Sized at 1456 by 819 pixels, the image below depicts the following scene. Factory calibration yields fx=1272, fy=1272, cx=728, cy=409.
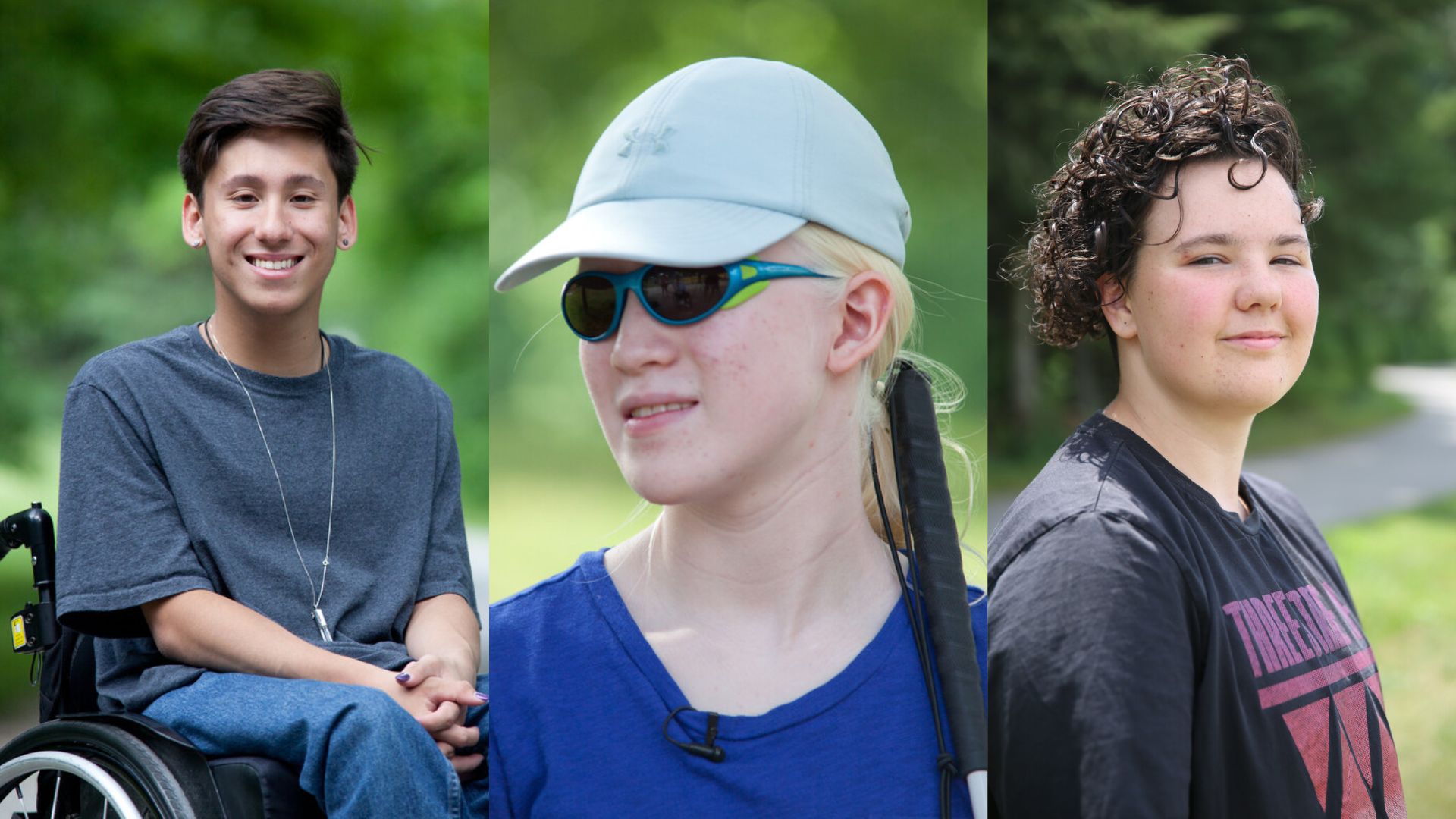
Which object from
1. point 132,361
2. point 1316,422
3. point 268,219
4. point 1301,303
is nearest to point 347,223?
point 268,219

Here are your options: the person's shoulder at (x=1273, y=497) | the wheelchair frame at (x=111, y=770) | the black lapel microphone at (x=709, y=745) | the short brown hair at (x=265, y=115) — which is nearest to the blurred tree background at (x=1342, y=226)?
the person's shoulder at (x=1273, y=497)

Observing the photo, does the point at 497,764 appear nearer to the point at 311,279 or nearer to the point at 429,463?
the point at 429,463

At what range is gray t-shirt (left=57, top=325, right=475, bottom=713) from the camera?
198 centimetres

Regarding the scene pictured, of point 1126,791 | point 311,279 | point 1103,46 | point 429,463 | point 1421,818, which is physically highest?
point 1103,46

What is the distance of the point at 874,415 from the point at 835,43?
1.43 feet

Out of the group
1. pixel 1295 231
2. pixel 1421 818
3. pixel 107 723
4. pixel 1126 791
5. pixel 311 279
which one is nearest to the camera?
pixel 1126 791

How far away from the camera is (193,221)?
220 centimetres

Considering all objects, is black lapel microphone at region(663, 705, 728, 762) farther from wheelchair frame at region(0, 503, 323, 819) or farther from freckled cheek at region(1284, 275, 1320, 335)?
freckled cheek at region(1284, 275, 1320, 335)

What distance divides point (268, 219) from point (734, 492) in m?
1.07

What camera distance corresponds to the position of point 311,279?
2164 millimetres

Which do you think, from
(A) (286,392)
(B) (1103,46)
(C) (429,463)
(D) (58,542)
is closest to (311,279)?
(A) (286,392)

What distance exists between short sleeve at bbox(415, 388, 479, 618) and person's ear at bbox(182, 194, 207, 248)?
0.48 m

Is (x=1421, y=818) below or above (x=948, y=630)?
below

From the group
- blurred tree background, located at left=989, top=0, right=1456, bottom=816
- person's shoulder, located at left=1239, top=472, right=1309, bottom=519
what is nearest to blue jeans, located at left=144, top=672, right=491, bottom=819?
blurred tree background, located at left=989, top=0, right=1456, bottom=816
